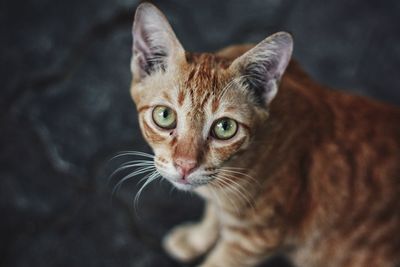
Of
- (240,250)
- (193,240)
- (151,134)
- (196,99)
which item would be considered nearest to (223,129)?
(196,99)

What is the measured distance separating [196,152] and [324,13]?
1.63 m

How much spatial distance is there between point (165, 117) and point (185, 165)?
0.17 m

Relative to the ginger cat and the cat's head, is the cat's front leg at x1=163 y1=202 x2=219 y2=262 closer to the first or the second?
the ginger cat

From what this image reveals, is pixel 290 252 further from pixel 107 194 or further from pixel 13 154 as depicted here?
pixel 13 154

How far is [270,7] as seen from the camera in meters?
2.98

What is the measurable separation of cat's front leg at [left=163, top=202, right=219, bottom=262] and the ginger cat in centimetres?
27

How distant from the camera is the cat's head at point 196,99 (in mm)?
1671

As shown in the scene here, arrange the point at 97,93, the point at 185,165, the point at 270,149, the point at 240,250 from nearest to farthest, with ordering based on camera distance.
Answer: the point at 185,165 < the point at 270,149 < the point at 240,250 < the point at 97,93

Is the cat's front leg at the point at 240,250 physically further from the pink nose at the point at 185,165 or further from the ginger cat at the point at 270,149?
the pink nose at the point at 185,165

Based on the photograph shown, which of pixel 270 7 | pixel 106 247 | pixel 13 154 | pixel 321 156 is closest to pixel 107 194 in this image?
pixel 106 247

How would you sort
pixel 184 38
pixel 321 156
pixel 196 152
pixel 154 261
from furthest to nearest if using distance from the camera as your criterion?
pixel 184 38
pixel 154 261
pixel 321 156
pixel 196 152

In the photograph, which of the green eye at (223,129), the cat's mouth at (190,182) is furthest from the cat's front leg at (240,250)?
the green eye at (223,129)

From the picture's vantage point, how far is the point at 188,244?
2412 mm

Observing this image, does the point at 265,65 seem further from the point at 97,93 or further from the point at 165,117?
the point at 97,93
